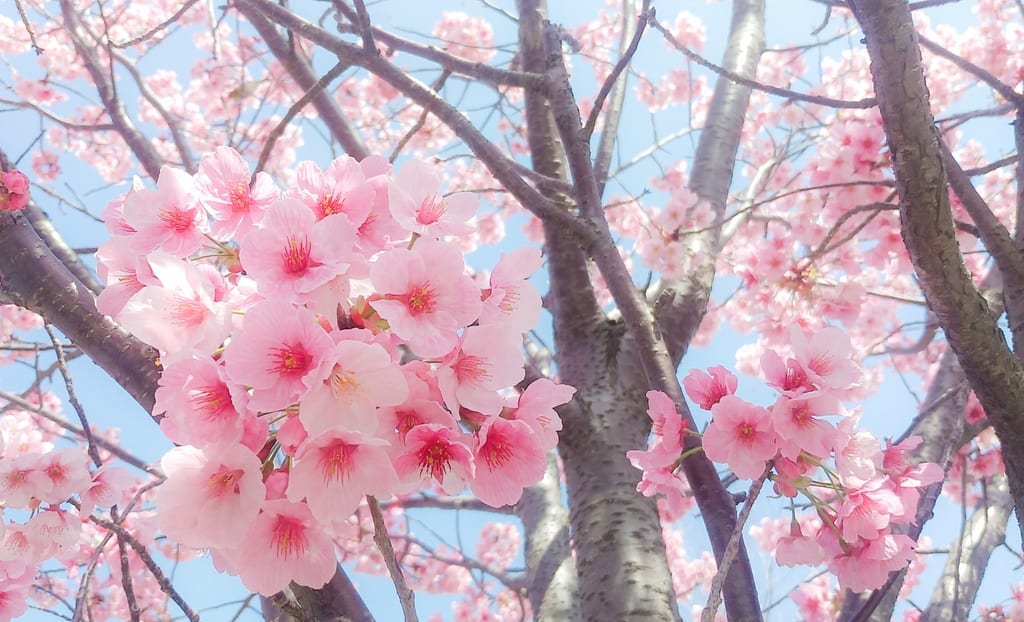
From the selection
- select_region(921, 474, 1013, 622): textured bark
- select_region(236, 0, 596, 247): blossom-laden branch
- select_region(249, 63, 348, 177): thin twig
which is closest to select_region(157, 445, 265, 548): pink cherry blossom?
select_region(236, 0, 596, 247): blossom-laden branch

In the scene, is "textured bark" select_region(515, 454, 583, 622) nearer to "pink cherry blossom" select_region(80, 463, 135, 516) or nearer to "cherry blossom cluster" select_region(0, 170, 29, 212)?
"pink cherry blossom" select_region(80, 463, 135, 516)

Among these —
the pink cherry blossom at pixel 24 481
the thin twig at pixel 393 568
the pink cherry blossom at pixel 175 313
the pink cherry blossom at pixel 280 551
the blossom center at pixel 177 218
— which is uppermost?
the pink cherry blossom at pixel 24 481

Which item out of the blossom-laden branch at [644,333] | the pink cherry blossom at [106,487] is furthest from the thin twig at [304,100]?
the pink cherry blossom at [106,487]

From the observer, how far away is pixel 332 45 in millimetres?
1446

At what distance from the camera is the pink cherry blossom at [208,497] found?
23.0 inches

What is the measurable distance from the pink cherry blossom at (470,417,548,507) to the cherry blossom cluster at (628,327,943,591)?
36 cm

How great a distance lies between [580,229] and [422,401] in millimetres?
703

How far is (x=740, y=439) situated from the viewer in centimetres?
93

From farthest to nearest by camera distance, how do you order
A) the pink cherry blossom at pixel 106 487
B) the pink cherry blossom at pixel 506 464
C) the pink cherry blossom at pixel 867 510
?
1. the pink cherry blossom at pixel 106 487
2. the pink cherry blossom at pixel 867 510
3. the pink cherry blossom at pixel 506 464

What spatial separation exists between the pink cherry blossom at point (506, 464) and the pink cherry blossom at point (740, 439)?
0.36m

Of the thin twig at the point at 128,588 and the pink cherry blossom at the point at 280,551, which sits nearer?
the pink cherry blossom at the point at 280,551

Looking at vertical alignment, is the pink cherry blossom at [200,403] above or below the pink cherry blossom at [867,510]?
below

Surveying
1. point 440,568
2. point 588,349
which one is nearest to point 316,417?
point 588,349

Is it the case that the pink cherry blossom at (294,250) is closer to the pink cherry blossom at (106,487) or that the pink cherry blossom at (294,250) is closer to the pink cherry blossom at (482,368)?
the pink cherry blossom at (482,368)
